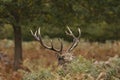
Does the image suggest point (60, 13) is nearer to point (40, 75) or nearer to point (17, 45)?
point (17, 45)

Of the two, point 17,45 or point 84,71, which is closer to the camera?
point 84,71

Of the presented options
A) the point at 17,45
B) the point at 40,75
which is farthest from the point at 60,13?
the point at 40,75

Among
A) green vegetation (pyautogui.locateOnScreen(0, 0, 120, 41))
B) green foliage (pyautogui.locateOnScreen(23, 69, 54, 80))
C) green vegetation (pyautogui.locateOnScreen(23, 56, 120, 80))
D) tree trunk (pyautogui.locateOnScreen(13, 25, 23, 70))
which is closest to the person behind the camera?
green vegetation (pyautogui.locateOnScreen(23, 56, 120, 80))

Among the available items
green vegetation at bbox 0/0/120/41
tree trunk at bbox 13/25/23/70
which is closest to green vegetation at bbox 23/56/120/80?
green vegetation at bbox 0/0/120/41

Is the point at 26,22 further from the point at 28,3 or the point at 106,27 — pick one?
the point at 106,27

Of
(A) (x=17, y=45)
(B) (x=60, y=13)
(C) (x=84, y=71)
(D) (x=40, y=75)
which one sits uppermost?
(B) (x=60, y=13)

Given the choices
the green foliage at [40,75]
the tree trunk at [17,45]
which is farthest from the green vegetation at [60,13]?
the green foliage at [40,75]

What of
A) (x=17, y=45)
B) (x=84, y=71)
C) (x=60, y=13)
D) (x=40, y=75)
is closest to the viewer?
(x=84, y=71)

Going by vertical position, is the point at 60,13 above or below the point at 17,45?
above

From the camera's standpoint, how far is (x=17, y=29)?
14586 mm

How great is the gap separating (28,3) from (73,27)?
1.62 m

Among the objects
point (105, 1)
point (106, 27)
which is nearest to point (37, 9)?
point (105, 1)

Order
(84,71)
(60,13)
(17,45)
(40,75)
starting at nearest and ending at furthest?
(84,71)
(40,75)
(60,13)
(17,45)

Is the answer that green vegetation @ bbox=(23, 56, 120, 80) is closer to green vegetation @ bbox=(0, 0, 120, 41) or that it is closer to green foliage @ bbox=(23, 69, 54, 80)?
green foliage @ bbox=(23, 69, 54, 80)
